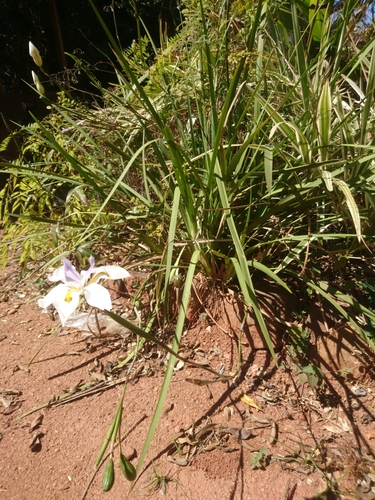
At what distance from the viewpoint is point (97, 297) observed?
1056mm

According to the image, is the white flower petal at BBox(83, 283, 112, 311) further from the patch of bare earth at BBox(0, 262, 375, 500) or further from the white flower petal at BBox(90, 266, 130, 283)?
the patch of bare earth at BBox(0, 262, 375, 500)

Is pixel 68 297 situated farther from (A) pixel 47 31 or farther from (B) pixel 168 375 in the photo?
(A) pixel 47 31

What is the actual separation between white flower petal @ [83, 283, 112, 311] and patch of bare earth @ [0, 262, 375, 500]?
0.54m

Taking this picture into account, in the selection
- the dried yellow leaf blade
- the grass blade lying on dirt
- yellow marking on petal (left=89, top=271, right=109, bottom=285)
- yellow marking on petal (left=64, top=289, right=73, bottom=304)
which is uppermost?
yellow marking on petal (left=64, top=289, right=73, bottom=304)

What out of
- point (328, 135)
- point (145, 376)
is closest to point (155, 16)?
point (328, 135)

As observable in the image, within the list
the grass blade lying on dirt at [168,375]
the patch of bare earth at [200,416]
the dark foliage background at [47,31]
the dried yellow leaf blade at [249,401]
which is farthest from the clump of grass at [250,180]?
the dark foliage background at [47,31]

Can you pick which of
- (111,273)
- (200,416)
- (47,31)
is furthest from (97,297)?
(47,31)

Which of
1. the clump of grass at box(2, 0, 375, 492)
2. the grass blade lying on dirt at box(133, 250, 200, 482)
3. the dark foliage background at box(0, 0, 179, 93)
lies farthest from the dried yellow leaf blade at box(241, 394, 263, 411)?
the dark foliage background at box(0, 0, 179, 93)

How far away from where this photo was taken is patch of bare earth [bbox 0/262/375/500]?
1404 mm

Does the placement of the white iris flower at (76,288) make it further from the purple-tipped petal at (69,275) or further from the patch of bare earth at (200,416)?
the patch of bare earth at (200,416)

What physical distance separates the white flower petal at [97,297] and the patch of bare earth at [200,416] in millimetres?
542

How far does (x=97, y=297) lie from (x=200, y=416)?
796 mm

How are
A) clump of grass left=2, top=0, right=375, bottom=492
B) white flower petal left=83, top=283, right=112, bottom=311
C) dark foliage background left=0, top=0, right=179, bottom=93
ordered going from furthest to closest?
dark foliage background left=0, top=0, right=179, bottom=93 → clump of grass left=2, top=0, right=375, bottom=492 → white flower petal left=83, top=283, right=112, bottom=311

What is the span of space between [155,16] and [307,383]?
22.1 ft
